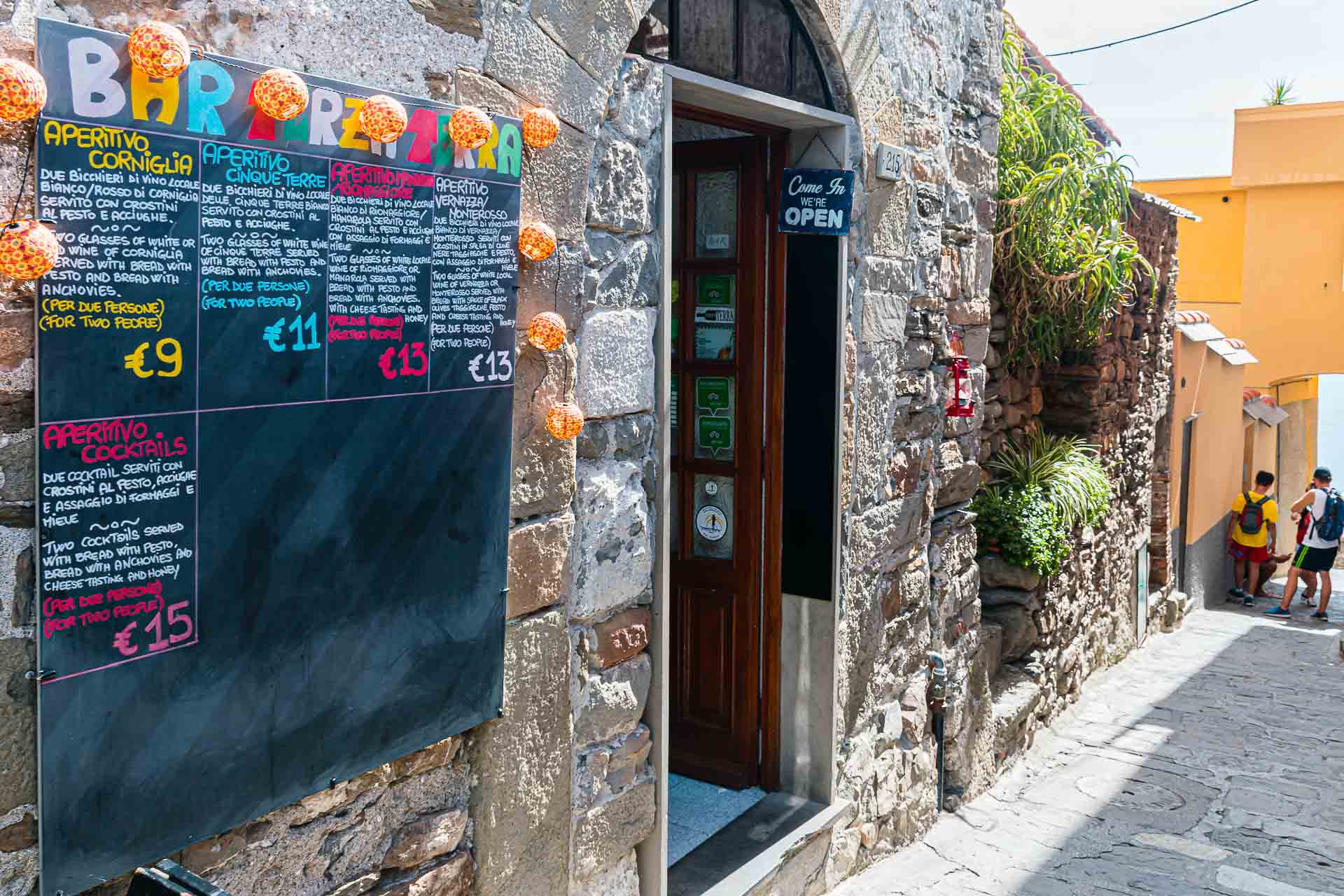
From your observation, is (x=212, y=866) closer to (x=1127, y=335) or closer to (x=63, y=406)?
(x=63, y=406)

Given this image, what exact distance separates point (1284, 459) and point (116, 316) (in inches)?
699

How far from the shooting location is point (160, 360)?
1715 mm

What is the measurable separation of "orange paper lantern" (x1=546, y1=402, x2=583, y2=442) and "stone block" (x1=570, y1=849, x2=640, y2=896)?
109 cm

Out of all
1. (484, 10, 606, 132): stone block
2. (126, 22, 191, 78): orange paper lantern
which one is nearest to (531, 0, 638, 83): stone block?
(484, 10, 606, 132): stone block

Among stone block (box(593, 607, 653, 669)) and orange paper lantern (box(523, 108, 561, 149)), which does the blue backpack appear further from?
orange paper lantern (box(523, 108, 561, 149))

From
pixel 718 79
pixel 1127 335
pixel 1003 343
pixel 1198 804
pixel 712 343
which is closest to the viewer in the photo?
pixel 718 79

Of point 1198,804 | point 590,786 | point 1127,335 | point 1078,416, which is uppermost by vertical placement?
point 1127,335

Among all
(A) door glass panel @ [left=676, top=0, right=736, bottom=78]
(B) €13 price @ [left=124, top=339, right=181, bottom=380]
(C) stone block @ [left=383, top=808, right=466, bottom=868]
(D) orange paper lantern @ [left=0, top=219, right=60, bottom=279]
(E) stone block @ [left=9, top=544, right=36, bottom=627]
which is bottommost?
(C) stone block @ [left=383, top=808, right=466, bottom=868]

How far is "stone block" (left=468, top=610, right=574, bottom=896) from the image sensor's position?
2.41 m

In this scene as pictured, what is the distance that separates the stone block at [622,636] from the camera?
2.75m

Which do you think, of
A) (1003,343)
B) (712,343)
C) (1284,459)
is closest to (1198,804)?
(1003,343)

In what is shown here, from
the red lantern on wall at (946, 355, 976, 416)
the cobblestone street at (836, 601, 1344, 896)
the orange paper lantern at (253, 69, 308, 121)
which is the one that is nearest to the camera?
the orange paper lantern at (253, 69, 308, 121)

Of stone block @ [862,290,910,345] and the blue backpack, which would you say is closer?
stone block @ [862,290,910,345]

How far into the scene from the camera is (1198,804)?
5.46 m
